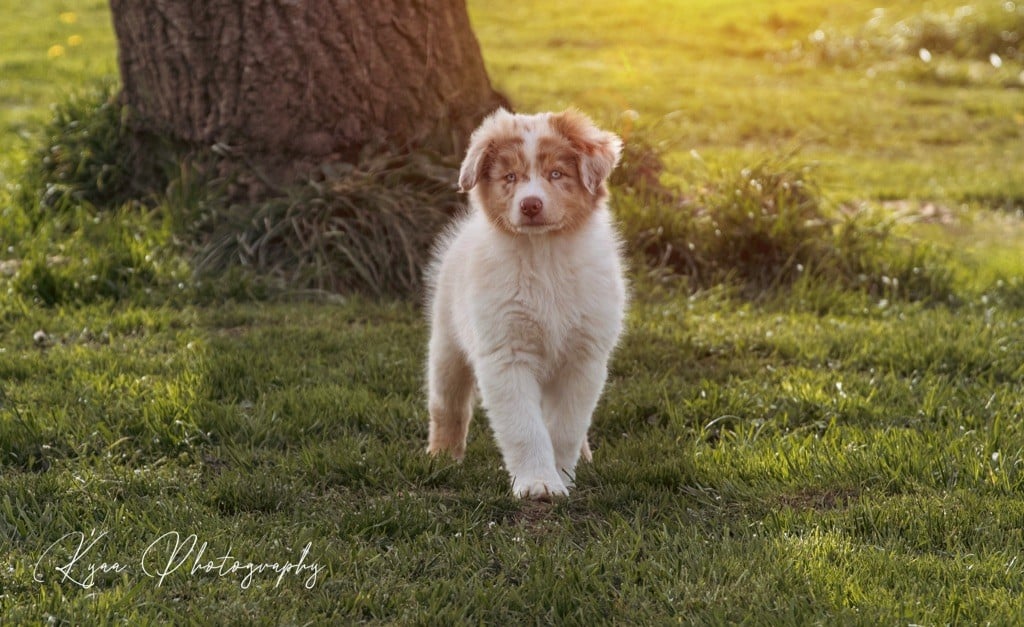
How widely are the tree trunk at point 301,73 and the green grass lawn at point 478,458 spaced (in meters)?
0.80

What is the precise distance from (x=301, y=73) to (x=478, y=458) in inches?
121

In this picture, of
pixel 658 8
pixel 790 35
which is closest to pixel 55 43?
pixel 658 8

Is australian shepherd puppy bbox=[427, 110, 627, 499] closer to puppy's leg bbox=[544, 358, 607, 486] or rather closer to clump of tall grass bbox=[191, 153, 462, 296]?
puppy's leg bbox=[544, 358, 607, 486]

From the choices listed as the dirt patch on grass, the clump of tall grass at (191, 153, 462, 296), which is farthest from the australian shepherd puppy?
the clump of tall grass at (191, 153, 462, 296)

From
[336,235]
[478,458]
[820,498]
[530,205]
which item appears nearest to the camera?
[820,498]

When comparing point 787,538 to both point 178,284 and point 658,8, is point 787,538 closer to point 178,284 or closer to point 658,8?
point 178,284

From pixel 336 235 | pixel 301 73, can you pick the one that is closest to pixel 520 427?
pixel 336 235

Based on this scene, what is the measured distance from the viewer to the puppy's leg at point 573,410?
4176 millimetres

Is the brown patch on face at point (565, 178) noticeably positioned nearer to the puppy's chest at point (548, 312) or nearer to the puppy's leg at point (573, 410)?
the puppy's chest at point (548, 312)

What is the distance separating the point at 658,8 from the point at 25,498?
15.3 metres

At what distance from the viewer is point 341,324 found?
5898 millimetres

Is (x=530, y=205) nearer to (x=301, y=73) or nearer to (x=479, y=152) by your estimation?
(x=479, y=152)

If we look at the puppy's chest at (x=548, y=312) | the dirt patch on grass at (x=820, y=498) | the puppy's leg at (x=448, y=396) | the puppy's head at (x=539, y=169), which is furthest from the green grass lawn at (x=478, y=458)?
the puppy's head at (x=539, y=169)

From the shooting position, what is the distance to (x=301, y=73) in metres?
6.66
